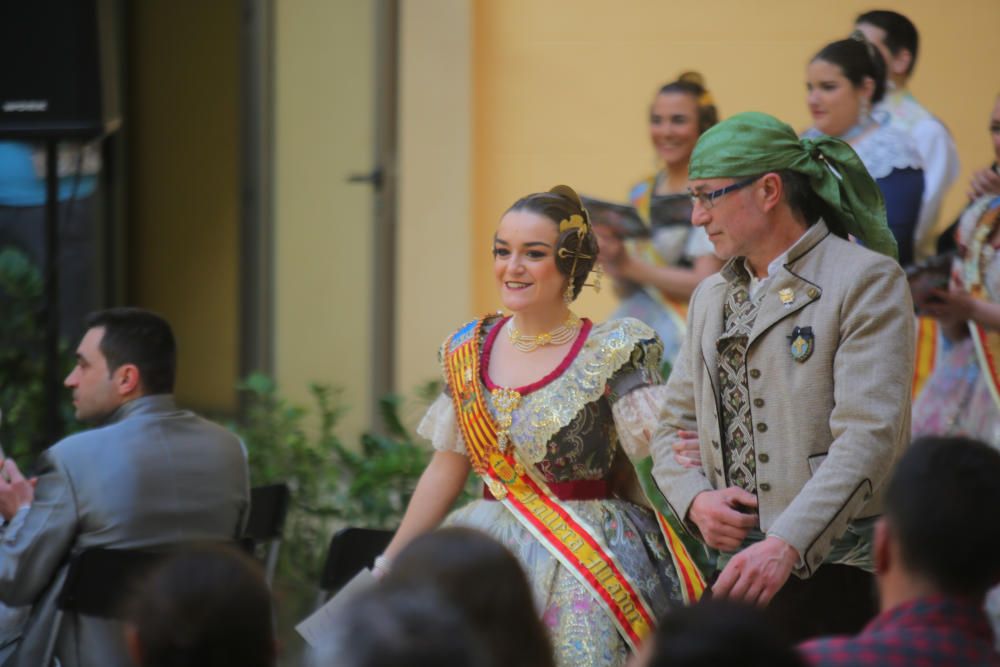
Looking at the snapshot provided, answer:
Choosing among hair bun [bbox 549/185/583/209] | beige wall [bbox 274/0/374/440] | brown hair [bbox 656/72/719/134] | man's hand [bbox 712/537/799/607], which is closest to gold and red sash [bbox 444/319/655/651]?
hair bun [bbox 549/185/583/209]

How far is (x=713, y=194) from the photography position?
10.6ft

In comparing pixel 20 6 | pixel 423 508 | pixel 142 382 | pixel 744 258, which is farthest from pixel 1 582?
pixel 20 6

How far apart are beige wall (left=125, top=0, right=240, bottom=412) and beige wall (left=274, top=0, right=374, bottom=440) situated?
0.68m

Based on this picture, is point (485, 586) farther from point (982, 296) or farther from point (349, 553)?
point (982, 296)

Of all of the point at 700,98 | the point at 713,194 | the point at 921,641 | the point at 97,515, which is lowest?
the point at 97,515

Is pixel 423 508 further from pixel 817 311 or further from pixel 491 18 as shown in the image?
pixel 491 18

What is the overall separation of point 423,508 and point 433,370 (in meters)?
3.58

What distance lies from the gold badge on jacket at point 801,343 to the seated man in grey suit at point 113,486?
5.52 feet

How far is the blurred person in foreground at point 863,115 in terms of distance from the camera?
4730 mm

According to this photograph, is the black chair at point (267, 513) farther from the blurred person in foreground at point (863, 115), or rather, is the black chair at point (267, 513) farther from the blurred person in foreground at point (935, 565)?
the blurred person in foreground at point (935, 565)

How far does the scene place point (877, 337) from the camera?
3029mm

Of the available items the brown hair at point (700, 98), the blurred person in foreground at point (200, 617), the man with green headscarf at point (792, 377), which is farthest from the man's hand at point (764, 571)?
the brown hair at point (700, 98)

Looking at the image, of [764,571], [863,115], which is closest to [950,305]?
[863,115]

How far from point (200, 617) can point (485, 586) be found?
1.31ft
